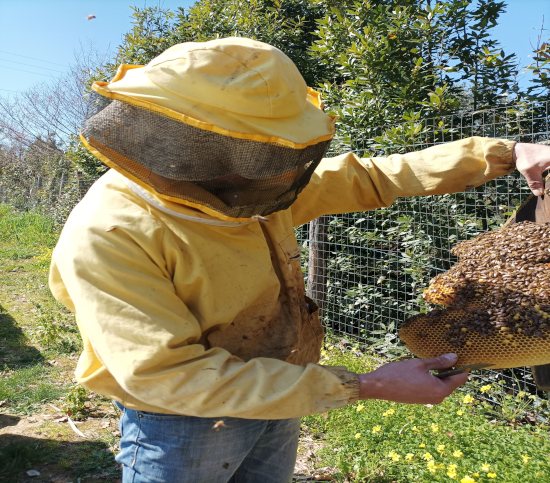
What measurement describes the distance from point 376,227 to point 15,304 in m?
5.72

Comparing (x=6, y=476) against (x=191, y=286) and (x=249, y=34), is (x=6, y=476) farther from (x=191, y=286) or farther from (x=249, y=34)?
(x=249, y=34)

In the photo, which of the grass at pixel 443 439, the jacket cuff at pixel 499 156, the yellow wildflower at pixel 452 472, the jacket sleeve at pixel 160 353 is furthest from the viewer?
the grass at pixel 443 439

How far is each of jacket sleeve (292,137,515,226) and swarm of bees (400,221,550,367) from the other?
0.25m

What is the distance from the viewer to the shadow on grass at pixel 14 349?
220 inches

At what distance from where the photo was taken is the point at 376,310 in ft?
16.4

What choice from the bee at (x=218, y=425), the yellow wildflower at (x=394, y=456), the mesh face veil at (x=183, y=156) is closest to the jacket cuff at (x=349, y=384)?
the bee at (x=218, y=425)

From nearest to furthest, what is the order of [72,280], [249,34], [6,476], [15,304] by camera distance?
1. [72,280]
2. [6,476]
3. [249,34]
4. [15,304]

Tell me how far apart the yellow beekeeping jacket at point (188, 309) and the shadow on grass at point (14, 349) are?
4437mm

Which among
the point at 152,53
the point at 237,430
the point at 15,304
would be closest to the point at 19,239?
the point at 15,304

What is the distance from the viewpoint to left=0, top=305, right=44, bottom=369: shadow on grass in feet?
18.3

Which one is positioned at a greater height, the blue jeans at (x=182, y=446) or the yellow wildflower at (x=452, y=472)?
the blue jeans at (x=182, y=446)

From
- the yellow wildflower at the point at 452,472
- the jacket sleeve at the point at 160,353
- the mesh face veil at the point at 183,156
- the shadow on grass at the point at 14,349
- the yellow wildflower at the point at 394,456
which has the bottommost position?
the shadow on grass at the point at 14,349

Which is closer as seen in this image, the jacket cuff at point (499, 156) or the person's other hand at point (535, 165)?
the person's other hand at point (535, 165)

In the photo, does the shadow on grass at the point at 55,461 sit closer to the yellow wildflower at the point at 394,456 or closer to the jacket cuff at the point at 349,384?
the yellow wildflower at the point at 394,456
